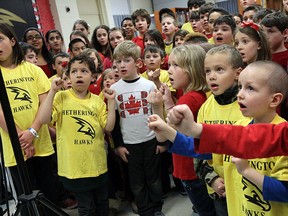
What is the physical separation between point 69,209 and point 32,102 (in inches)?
43.6

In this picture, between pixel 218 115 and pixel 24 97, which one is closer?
pixel 218 115

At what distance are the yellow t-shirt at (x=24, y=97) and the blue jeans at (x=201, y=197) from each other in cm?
93

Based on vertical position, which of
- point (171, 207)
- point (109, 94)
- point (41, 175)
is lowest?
point (171, 207)

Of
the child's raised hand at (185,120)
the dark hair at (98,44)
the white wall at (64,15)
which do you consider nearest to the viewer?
the child's raised hand at (185,120)

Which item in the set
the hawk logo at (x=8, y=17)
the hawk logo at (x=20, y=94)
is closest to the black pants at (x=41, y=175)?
the hawk logo at (x=20, y=94)

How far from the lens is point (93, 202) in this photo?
1.80m

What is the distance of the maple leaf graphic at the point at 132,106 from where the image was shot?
1.87m

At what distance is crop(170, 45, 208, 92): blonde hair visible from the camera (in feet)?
4.73

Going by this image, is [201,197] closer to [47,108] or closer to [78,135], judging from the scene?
[78,135]

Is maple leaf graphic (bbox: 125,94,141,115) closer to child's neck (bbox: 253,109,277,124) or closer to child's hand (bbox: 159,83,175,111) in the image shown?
child's hand (bbox: 159,83,175,111)

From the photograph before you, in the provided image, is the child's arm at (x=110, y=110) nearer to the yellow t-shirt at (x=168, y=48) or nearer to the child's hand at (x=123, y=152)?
the child's hand at (x=123, y=152)

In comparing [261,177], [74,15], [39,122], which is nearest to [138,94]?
[39,122]

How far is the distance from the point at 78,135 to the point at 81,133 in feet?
0.07

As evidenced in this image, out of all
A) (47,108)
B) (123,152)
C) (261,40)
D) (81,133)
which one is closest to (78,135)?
(81,133)
